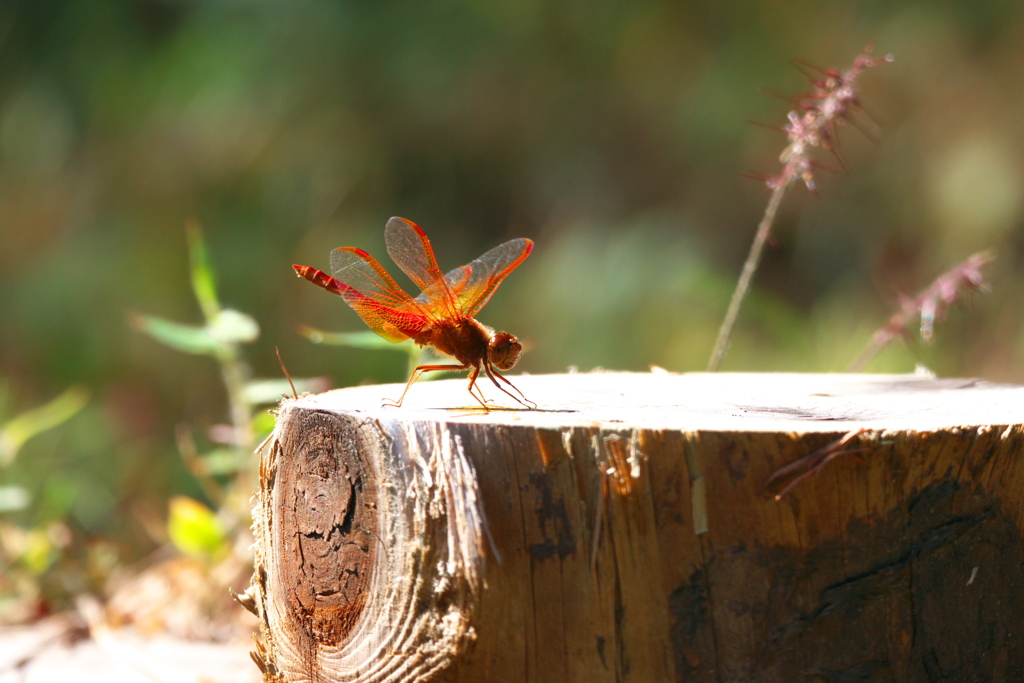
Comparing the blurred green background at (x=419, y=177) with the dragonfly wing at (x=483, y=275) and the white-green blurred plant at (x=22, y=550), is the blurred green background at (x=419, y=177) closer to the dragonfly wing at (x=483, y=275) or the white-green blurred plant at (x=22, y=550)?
the white-green blurred plant at (x=22, y=550)

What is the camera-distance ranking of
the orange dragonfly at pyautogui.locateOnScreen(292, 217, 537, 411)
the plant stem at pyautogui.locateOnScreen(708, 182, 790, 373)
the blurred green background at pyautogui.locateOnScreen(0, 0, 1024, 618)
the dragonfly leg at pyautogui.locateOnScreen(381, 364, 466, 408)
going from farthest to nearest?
the blurred green background at pyautogui.locateOnScreen(0, 0, 1024, 618)
the plant stem at pyautogui.locateOnScreen(708, 182, 790, 373)
the orange dragonfly at pyautogui.locateOnScreen(292, 217, 537, 411)
the dragonfly leg at pyautogui.locateOnScreen(381, 364, 466, 408)

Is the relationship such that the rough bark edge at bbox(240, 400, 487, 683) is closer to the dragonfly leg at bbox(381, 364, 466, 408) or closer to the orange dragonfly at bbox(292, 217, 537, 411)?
the dragonfly leg at bbox(381, 364, 466, 408)

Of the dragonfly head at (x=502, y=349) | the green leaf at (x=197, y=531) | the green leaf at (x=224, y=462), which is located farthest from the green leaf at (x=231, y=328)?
the dragonfly head at (x=502, y=349)

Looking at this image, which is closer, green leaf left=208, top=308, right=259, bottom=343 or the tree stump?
the tree stump

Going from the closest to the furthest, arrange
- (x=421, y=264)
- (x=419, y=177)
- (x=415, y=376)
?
(x=415, y=376) < (x=421, y=264) < (x=419, y=177)

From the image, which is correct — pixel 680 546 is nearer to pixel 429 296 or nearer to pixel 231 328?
pixel 429 296

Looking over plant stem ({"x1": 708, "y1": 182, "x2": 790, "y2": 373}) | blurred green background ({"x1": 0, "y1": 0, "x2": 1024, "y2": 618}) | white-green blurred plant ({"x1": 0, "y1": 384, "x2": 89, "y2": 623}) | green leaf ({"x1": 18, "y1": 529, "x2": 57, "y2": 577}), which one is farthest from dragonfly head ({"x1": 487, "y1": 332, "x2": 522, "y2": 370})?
blurred green background ({"x1": 0, "y1": 0, "x2": 1024, "y2": 618})

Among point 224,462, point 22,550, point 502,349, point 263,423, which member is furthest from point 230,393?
point 502,349
